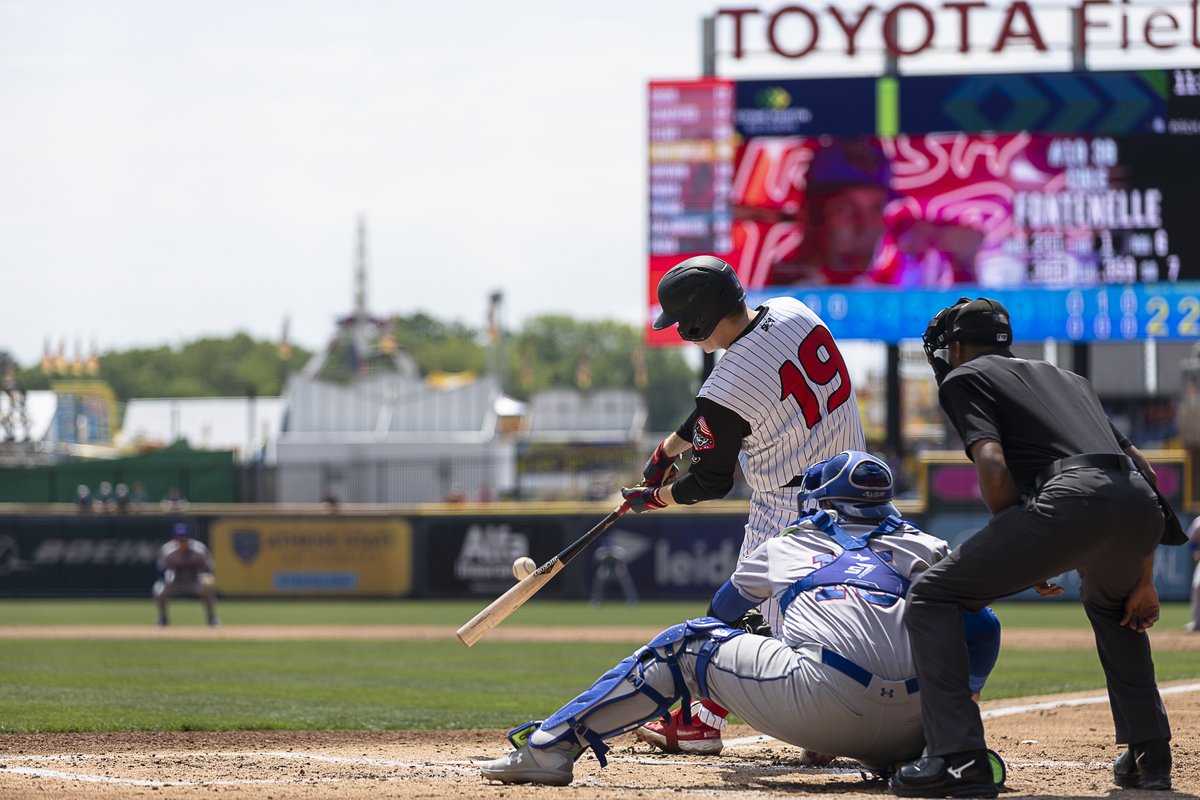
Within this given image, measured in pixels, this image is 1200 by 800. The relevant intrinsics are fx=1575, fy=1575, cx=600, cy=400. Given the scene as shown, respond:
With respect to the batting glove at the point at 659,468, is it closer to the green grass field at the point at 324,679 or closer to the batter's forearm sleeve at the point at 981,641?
the batter's forearm sleeve at the point at 981,641

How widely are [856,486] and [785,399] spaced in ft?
2.83

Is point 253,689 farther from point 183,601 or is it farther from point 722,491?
point 183,601

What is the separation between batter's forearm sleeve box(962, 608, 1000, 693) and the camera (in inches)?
→ 210

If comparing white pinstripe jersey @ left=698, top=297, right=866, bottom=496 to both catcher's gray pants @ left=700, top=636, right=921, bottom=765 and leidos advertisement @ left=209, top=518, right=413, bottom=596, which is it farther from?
leidos advertisement @ left=209, top=518, right=413, bottom=596

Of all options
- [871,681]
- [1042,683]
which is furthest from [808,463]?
[1042,683]

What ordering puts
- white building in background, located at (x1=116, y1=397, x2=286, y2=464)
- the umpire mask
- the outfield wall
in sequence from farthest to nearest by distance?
1. white building in background, located at (x1=116, y1=397, x2=286, y2=464)
2. the outfield wall
3. the umpire mask

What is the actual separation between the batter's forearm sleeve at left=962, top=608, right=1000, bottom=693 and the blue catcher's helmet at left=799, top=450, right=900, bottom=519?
457mm

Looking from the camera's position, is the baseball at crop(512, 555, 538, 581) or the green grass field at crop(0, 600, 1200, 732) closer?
the baseball at crop(512, 555, 538, 581)

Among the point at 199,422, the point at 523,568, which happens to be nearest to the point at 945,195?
the point at 523,568

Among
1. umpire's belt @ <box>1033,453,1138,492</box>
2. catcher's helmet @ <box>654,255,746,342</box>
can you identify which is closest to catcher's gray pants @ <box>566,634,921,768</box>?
umpire's belt @ <box>1033,453,1138,492</box>

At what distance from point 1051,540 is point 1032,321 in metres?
21.8

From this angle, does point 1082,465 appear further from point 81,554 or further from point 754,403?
point 81,554

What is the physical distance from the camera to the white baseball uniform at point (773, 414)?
6066mm

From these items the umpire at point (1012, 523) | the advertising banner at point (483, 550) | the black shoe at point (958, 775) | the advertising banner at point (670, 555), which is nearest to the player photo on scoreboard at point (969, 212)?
the advertising banner at point (670, 555)
